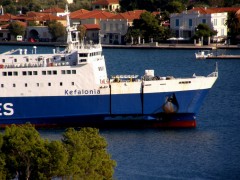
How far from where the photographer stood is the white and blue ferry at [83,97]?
4231cm

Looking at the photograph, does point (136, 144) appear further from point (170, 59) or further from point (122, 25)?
point (122, 25)

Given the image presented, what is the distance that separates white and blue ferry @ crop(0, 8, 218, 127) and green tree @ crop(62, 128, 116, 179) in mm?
11673

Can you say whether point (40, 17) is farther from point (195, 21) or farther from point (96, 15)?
point (195, 21)

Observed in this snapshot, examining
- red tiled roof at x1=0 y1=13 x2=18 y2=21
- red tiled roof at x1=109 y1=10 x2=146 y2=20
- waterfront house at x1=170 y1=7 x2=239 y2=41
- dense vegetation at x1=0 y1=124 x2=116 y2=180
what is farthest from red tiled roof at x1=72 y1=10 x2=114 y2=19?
dense vegetation at x1=0 y1=124 x2=116 y2=180

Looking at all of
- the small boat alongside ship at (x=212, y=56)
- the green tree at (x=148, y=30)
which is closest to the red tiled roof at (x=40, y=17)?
the green tree at (x=148, y=30)

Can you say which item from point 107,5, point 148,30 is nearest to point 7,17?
point 107,5

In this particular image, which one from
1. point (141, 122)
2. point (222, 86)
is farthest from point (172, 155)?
point (222, 86)

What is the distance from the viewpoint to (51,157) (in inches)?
1162

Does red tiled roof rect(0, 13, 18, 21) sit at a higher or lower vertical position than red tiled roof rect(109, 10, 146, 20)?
lower

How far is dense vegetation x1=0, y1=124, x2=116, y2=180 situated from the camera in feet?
96.7

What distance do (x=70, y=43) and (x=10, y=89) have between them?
290cm

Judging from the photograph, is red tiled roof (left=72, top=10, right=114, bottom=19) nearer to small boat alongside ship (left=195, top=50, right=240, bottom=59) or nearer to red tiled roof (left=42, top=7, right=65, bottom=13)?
red tiled roof (left=42, top=7, right=65, bottom=13)

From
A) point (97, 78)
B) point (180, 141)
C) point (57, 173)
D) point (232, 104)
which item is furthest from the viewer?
point (232, 104)

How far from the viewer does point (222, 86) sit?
54.7 meters
